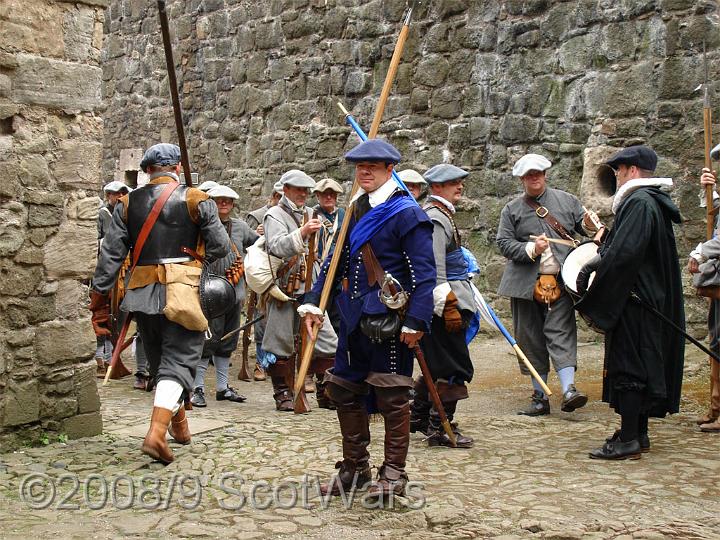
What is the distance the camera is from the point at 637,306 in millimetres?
5578

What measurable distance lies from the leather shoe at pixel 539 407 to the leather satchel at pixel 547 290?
646 mm

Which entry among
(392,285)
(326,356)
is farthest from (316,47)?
(392,285)

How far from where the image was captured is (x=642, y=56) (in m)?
8.52

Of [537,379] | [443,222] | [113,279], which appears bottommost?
[537,379]

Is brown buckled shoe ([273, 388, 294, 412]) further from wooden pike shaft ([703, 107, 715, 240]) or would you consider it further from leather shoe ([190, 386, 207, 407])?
wooden pike shaft ([703, 107, 715, 240])

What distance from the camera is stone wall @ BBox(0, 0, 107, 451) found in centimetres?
558

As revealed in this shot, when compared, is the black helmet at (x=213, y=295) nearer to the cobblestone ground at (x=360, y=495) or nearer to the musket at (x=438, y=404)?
the cobblestone ground at (x=360, y=495)

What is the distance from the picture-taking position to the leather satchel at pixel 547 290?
22.6ft

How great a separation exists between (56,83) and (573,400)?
12.4ft

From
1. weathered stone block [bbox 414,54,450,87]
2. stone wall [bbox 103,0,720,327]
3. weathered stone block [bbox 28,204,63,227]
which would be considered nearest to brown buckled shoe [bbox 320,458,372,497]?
weathered stone block [bbox 28,204,63,227]

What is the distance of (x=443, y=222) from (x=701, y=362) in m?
3.29

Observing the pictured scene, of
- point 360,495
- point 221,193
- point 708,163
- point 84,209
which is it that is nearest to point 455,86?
point 221,193

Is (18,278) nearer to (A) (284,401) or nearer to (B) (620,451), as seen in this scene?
(A) (284,401)

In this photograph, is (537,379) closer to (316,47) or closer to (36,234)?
(36,234)
